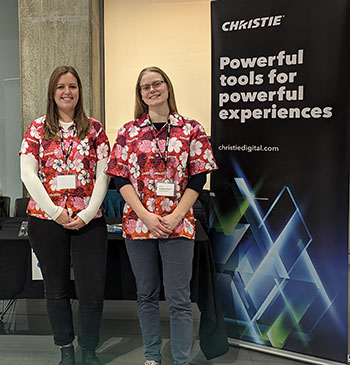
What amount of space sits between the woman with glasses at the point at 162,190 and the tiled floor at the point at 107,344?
42 cm

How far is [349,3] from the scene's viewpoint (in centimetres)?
205

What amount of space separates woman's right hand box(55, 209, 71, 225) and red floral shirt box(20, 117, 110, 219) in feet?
0.10

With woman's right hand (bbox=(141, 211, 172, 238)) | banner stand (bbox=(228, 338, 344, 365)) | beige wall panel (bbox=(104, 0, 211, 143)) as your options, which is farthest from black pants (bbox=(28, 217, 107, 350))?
beige wall panel (bbox=(104, 0, 211, 143))

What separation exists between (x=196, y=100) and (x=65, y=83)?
8.10 ft

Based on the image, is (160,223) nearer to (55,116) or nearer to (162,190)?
(162,190)

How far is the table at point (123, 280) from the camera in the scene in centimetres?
227

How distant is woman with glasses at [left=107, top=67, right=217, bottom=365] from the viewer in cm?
200

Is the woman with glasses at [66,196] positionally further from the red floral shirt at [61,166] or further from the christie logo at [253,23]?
the christie logo at [253,23]

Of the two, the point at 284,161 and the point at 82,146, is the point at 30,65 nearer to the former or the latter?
the point at 82,146

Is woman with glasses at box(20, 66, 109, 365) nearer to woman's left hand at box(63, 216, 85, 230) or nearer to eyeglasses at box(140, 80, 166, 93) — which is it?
woman's left hand at box(63, 216, 85, 230)

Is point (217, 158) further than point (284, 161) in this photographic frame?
Yes

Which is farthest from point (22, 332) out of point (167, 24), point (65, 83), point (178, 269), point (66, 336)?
point (167, 24)

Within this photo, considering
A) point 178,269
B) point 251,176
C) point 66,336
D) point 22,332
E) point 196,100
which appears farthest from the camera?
point 196,100

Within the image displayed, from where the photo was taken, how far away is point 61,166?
6.71 ft
